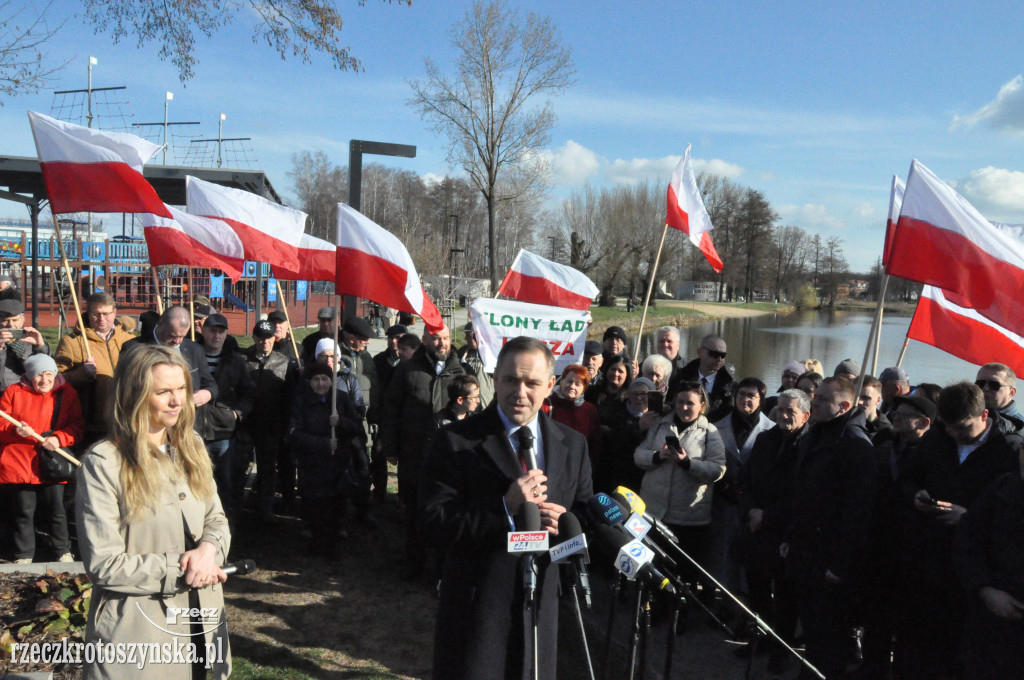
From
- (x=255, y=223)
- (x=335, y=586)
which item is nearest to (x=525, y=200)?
(x=255, y=223)

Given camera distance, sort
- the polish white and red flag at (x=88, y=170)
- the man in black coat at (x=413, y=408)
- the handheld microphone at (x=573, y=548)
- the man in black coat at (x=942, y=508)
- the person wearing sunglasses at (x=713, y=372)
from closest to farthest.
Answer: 1. the handheld microphone at (x=573, y=548)
2. the man in black coat at (x=942, y=508)
3. the polish white and red flag at (x=88, y=170)
4. the man in black coat at (x=413, y=408)
5. the person wearing sunglasses at (x=713, y=372)

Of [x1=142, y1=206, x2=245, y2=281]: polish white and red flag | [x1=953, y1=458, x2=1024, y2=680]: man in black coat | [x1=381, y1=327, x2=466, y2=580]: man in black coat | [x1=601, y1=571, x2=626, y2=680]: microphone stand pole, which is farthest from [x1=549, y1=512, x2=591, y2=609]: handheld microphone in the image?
[x1=142, y1=206, x2=245, y2=281]: polish white and red flag

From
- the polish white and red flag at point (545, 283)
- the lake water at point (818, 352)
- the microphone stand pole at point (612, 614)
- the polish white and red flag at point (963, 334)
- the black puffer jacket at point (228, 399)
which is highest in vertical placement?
the polish white and red flag at point (545, 283)

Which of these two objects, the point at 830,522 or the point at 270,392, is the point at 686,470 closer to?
the point at 830,522

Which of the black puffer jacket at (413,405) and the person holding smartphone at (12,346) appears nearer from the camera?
the person holding smartphone at (12,346)

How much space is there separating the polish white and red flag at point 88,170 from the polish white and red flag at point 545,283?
142 inches

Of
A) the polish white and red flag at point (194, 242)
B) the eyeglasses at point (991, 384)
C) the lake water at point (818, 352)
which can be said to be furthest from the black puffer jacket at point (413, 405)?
the lake water at point (818, 352)

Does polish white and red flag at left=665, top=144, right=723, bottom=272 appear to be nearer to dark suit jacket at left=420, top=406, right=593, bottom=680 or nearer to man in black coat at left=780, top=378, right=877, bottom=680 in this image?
man in black coat at left=780, top=378, right=877, bottom=680

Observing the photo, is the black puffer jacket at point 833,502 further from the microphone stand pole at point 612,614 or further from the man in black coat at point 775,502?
the microphone stand pole at point 612,614

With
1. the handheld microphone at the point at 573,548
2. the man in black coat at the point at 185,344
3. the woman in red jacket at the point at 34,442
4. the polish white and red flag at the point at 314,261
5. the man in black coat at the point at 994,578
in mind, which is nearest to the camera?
the handheld microphone at the point at 573,548

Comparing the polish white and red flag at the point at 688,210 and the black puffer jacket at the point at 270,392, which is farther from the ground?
the polish white and red flag at the point at 688,210

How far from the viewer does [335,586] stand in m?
5.61

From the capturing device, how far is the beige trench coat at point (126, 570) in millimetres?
2584

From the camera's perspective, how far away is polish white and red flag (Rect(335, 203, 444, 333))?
6309 millimetres
